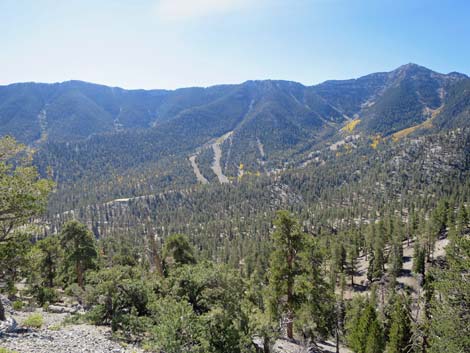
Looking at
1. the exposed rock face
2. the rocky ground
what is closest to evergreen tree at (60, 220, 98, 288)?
the rocky ground

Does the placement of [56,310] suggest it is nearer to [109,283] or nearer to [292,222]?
[109,283]

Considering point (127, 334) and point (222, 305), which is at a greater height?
point (222, 305)

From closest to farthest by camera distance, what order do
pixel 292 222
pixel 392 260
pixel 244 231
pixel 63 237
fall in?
1. pixel 292 222
2. pixel 63 237
3. pixel 392 260
4. pixel 244 231

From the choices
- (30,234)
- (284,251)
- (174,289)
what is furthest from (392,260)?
(30,234)

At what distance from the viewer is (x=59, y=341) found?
17.0 meters

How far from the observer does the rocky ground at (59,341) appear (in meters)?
15.4

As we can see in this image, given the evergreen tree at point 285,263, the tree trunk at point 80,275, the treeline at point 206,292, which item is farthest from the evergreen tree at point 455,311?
the tree trunk at point 80,275

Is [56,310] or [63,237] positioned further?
[63,237]

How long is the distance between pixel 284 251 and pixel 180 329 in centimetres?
1218

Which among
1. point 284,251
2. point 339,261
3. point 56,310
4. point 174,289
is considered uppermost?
point 284,251

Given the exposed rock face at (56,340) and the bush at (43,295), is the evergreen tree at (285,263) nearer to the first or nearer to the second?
the exposed rock face at (56,340)

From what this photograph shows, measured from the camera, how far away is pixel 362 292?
9038 cm

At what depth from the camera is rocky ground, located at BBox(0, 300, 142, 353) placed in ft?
50.4

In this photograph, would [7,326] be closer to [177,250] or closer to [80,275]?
[177,250]
